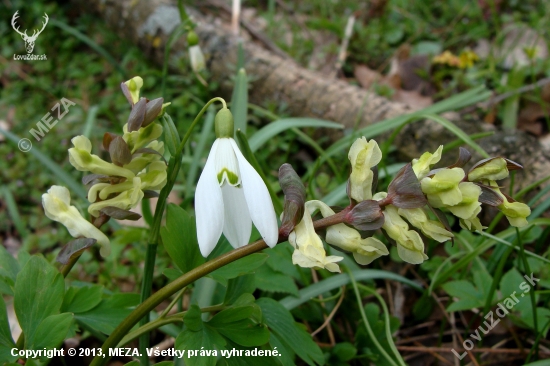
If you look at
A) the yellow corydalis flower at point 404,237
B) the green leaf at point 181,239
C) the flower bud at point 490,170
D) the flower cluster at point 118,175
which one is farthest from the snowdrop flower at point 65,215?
the flower bud at point 490,170

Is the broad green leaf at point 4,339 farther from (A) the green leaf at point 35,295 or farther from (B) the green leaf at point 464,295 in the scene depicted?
(B) the green leaf at point 464,295

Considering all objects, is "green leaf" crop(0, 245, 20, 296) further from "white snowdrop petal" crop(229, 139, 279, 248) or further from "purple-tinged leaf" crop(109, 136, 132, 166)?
"white snowdrop petal" crop(229, 139, 279, 248)

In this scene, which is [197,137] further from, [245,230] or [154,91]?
[245,230]

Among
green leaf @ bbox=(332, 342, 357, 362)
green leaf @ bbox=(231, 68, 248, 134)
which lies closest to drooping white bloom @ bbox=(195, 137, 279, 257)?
green leaf @ bbox=(332, 342, 357, 362)

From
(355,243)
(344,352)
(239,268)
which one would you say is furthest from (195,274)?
(344,352)

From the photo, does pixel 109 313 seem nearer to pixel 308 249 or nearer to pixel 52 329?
pixel 52 329

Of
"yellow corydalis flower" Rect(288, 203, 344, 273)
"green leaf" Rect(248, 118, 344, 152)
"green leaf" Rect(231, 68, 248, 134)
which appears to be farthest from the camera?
"green leaf" Rect(248, 118, 344, 152)

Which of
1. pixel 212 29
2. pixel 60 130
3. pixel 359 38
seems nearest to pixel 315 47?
pixel 359 38
